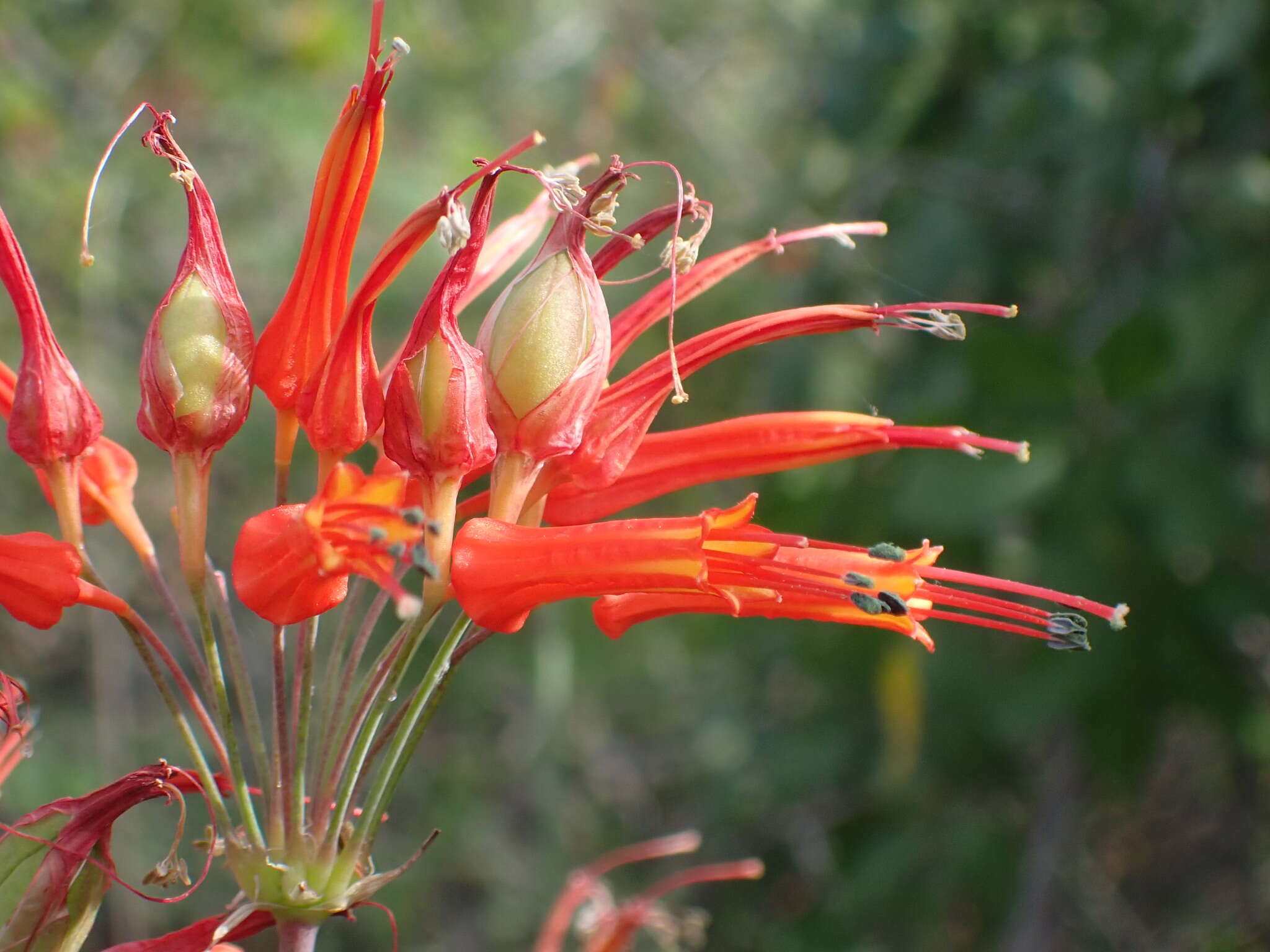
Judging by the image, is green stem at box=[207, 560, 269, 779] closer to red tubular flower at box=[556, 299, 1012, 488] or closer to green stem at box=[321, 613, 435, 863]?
green stem at box=[321, 613, 435, 863]

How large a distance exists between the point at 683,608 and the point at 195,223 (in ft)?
1.70

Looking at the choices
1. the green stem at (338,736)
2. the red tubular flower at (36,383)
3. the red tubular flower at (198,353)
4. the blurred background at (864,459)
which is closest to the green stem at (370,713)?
the green stem at (338,736)

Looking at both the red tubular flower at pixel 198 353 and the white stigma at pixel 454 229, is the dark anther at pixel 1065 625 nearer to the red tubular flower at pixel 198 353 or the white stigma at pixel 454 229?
the white stigma at pixel 454 229

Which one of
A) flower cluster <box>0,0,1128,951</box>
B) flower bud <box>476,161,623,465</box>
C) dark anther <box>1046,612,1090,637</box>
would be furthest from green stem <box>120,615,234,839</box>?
dark anther <box>1046,612,1090,637</box>

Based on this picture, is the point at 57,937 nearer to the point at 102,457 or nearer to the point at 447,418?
the point at 102,457

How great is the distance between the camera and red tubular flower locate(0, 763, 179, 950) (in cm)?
100

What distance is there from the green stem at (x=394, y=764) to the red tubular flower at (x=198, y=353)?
10.0 inches

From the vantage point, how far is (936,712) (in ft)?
10.3

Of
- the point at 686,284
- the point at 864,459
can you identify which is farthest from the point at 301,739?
the point at 864,459

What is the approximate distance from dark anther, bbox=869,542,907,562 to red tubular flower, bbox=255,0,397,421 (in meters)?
0.50

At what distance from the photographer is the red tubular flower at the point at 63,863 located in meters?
1.00

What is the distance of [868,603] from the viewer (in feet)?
3.13

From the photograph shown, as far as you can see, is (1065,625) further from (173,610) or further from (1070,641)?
(173,610)

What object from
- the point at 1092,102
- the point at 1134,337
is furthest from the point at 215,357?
the point at 1092,102
